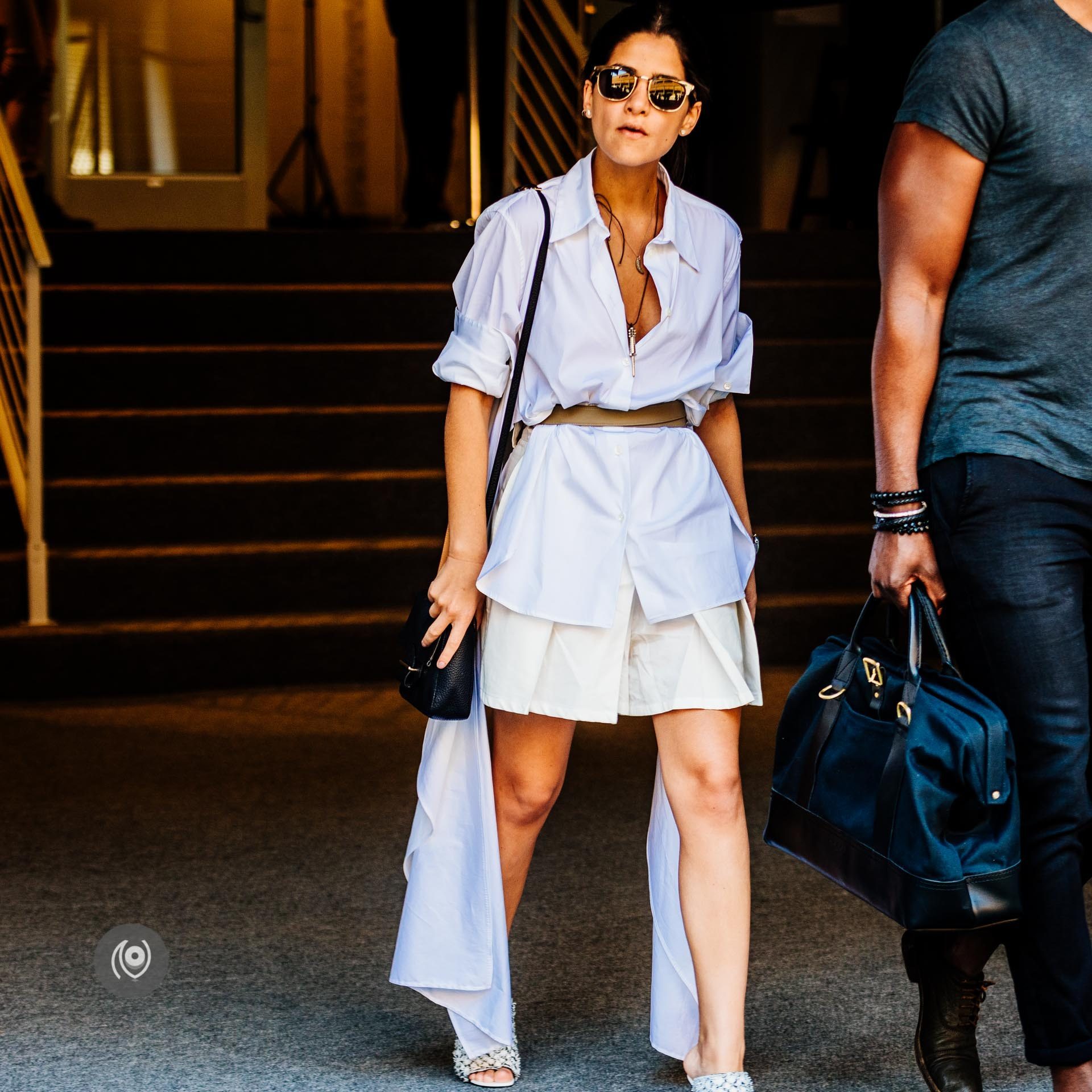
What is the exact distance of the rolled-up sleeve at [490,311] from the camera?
7.75ft

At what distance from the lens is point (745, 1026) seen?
2.70m

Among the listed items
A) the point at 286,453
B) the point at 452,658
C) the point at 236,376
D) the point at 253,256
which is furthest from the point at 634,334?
the point at 253,256

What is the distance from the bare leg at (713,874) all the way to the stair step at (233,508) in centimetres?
359

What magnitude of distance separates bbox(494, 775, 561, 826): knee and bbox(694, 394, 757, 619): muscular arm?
416 mm

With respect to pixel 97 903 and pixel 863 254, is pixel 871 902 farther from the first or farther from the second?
pixel 863 254

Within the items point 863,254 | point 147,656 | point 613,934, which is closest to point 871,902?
point 613,934

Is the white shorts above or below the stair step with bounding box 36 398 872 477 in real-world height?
above

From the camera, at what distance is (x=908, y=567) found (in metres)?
2.15

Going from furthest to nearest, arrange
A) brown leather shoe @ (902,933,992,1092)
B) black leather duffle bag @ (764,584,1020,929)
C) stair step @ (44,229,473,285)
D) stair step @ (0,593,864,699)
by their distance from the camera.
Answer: stair step @ (44,229,473,285)
stair step @ (0,593,864,699)
brown leather shoe @ (902,933,992,1092)
black leather duffle bag @ (764,584,1020,929)

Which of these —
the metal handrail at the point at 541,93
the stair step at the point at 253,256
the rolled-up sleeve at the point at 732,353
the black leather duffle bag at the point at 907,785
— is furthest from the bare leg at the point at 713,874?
the metal handrail at the point at 541,93

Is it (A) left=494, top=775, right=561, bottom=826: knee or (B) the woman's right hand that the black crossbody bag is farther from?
(A) left=494, top=775, right=561, bottom=826: knee

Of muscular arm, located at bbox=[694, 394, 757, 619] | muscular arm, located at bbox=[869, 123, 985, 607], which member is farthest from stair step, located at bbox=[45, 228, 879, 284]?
muscular arm, located at bbox=[869, 123, 985, 607]

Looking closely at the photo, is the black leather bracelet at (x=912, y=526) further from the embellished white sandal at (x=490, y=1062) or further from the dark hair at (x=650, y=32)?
the embellished white sandal at (x=490, y=1062)

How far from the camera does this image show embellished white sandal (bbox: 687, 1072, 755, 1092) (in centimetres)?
233
